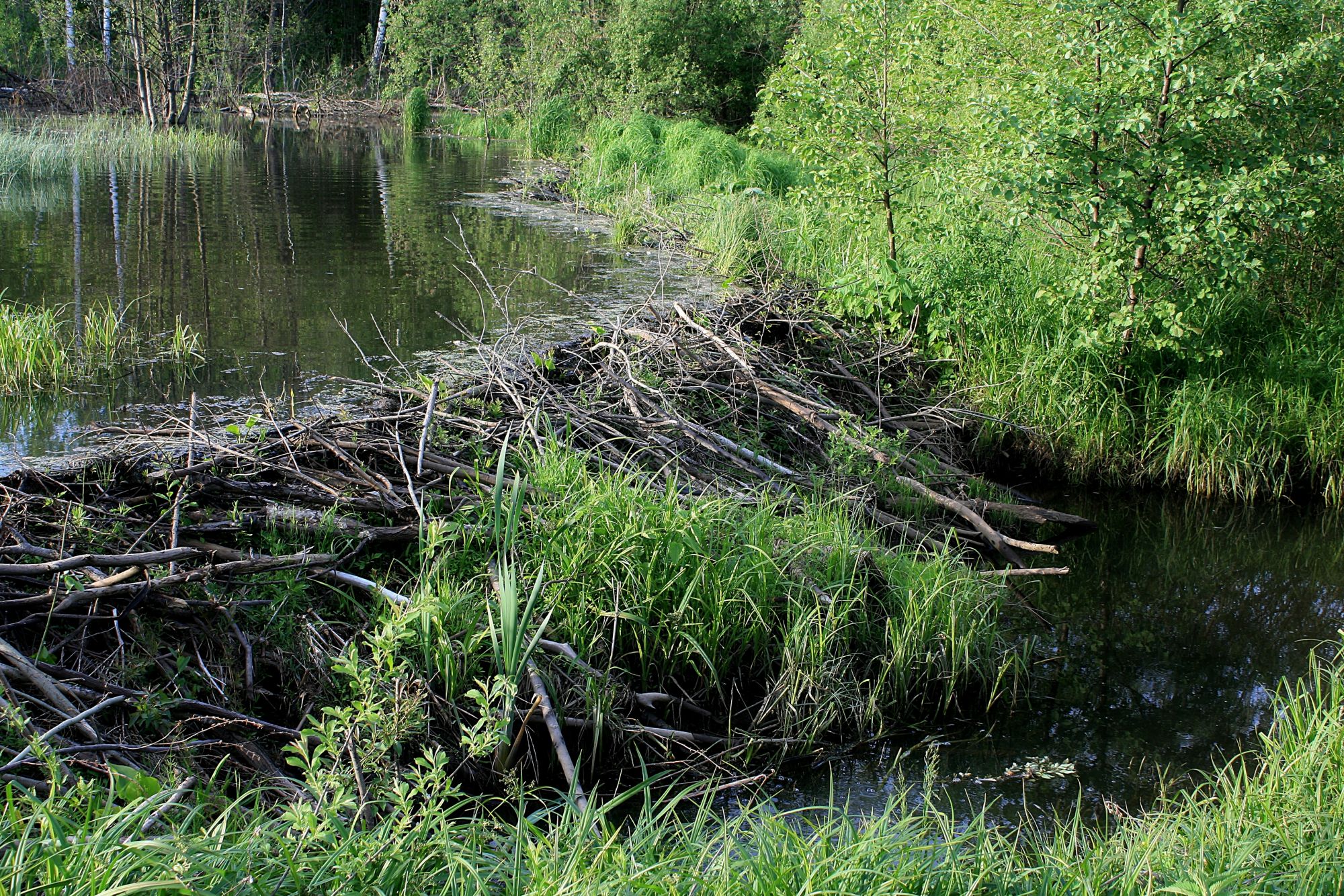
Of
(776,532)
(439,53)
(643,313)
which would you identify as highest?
(439,53)

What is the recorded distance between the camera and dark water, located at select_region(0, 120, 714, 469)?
7.06 meters

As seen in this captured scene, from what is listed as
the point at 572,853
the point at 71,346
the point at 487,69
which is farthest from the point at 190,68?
the point at 572,853

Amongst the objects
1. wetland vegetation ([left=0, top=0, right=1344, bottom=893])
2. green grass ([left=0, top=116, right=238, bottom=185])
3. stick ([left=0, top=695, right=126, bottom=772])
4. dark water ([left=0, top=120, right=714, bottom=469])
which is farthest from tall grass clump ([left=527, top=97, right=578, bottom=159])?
stick ([left=0, top=695, right=126, bottom=772])

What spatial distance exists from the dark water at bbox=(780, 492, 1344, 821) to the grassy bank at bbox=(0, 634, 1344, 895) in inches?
21.0

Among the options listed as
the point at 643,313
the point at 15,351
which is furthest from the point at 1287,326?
the point at 15,351

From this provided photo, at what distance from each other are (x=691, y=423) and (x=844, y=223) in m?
4.32

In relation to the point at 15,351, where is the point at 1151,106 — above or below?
above

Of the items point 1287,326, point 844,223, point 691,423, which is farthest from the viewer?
point 844,223

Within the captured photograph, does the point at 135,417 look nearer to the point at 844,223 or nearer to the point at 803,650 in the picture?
the point at 803,650

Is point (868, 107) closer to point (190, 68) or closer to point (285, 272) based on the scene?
point (285, 272)

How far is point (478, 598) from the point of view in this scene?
405 centimetres

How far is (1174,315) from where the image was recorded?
6820mm

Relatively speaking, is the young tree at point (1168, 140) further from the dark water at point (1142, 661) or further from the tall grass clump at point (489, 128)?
the tall grass clump at point (489, 128)

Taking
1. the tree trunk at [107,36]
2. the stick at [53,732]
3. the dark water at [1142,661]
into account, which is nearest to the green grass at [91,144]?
the tree trunk at [107,36]
